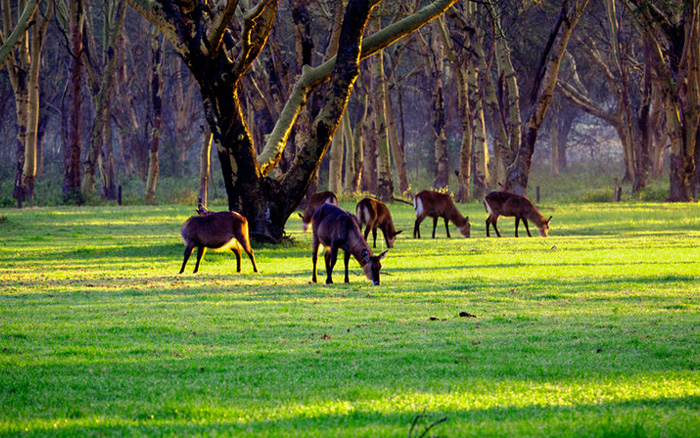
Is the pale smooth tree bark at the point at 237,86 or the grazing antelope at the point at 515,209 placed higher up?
the pale smooth tree bark at the point at 237,86

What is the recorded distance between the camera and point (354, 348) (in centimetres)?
793

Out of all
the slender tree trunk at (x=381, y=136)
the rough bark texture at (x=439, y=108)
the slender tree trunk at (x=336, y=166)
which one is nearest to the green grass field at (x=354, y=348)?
the slender tree trunk at (x=381, y=136)

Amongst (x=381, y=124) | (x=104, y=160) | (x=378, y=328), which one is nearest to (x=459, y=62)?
(x=381, y=124)

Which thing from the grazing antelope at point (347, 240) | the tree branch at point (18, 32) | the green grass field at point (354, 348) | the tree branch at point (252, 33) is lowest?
the green grass field at point (354, 348)

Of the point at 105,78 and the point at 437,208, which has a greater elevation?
the point at 105,78

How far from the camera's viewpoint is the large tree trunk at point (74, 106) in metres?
35.1

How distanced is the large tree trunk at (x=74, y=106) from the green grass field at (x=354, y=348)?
20.0 meters

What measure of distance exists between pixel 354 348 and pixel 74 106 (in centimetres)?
3089

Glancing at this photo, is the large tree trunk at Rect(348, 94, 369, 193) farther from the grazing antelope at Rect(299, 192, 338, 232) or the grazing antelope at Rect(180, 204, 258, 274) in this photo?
the grazing antelope at Rect(180, 204, 258, 274)

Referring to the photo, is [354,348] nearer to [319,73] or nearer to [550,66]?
[319,73]

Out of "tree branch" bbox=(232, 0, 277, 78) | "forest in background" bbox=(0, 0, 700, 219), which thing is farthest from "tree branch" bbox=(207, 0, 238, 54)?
"forest in background" bbox=(0, 0, 700, 219)

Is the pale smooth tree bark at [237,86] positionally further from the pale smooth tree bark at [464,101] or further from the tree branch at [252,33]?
the pale smooth tree bark at [464,101]

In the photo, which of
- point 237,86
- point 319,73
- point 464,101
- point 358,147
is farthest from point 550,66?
point 358,147

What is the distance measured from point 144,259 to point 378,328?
9.25m
